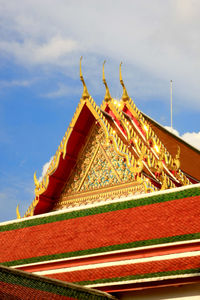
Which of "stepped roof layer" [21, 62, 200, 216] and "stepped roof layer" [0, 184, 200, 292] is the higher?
"stepped roof layer" [21, 62, 200, 216]

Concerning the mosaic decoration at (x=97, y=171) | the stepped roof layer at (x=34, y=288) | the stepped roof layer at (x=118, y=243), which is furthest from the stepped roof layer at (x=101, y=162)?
the stepped roof layer at (x=34, y=288)

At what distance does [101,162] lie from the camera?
9.34m

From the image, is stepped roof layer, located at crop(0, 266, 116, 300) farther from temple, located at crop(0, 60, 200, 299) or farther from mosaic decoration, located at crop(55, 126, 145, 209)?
mosaic decoration, located at crop(55, 126, 145, 209)

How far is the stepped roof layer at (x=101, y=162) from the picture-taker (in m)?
8.87

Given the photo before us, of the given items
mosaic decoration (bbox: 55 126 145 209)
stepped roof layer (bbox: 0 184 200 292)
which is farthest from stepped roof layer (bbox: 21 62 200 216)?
stepped roof layer (bbox: 0 184 200 292)

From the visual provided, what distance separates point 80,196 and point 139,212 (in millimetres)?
2285

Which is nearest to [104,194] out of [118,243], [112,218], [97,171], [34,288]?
[97,171]

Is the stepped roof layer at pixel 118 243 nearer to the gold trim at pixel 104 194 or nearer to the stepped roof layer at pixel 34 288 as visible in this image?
the stepped roof layer at pixel 34 288

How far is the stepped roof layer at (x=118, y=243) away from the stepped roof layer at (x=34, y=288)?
0.43 metres

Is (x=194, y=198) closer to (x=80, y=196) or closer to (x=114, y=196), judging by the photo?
(x=114, y=196)

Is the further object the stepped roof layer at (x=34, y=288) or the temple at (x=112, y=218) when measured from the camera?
the temple at (x=112, y=218)

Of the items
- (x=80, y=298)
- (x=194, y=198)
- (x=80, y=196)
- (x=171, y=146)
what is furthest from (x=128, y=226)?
(x=171, y=146)

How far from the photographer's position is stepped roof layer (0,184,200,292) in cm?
614

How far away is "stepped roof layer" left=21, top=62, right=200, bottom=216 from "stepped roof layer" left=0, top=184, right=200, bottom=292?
1.11 m
